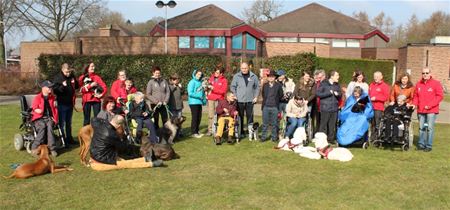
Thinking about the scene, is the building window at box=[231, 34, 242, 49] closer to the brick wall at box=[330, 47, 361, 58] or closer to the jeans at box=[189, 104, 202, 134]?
the brick wall at box=[330, 47, 361, 58]

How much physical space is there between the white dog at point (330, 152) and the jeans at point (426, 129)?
1894mm

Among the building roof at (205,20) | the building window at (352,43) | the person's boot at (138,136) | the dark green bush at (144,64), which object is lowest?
the person's boot at (138,136)

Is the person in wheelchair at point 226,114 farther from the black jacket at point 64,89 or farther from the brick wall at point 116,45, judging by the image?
the brick wall at point 116,45

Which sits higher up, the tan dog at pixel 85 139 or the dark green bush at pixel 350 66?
the dark green bush at pixel 350 66

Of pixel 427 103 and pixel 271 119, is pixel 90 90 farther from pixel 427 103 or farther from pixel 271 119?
pixel 427 103

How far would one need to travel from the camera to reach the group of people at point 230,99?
345 inches

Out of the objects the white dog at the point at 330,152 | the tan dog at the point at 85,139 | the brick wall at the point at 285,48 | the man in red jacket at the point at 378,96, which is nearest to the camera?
the tan dog at the point at 85,139

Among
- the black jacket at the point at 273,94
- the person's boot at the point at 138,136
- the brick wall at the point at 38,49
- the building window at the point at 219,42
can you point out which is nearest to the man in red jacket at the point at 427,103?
the black jacket at the point at 273,94

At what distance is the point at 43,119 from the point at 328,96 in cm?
584

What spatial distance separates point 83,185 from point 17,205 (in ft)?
3.31

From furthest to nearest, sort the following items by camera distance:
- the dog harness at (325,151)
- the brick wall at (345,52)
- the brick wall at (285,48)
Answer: the brick wall at (345,52), the brick wall at (285,48), the dog harness at (325,151)

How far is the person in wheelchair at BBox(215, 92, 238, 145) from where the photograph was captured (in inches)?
379

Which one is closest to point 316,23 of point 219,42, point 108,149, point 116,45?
point 219,42

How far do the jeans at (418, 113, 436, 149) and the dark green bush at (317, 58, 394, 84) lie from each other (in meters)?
14.7
